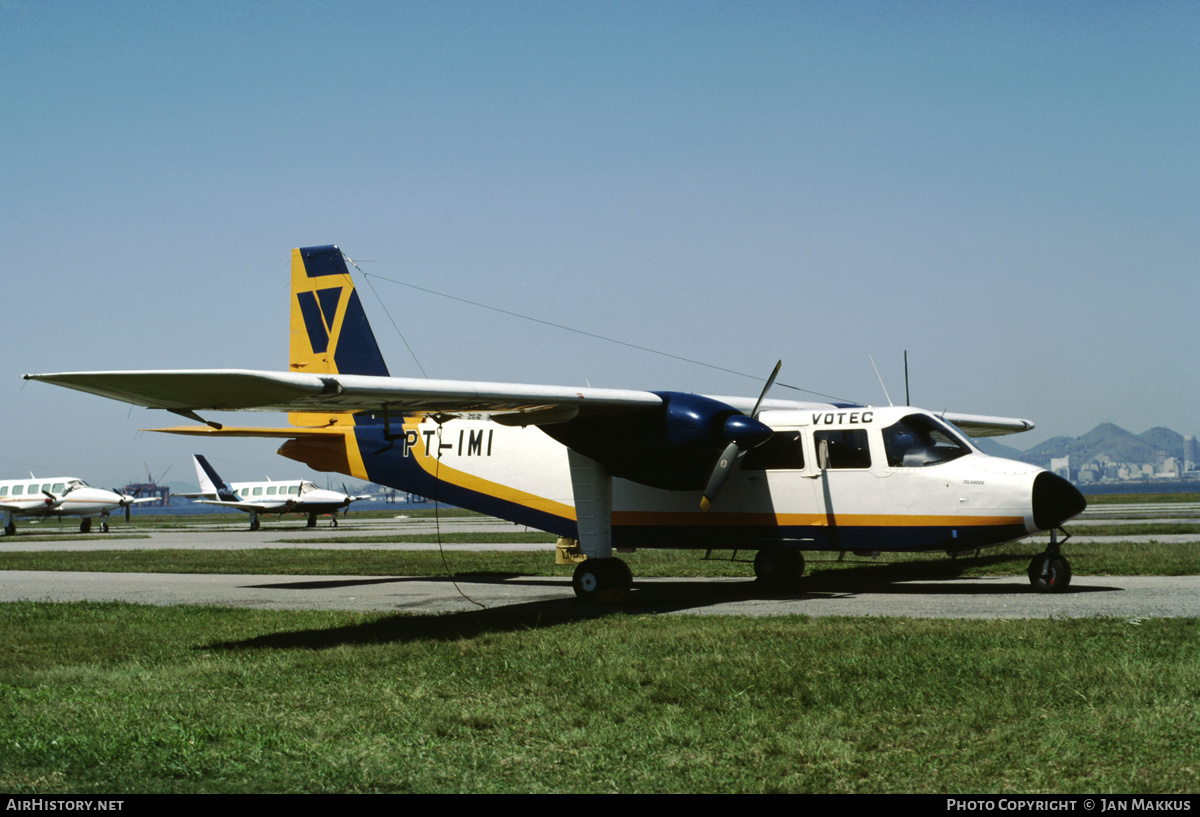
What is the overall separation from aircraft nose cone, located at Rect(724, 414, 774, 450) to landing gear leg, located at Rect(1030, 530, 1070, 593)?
4238mm

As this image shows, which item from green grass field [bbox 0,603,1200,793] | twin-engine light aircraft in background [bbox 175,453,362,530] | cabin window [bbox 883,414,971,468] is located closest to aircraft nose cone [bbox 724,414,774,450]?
cabin window [bbox 883,414,971,468]

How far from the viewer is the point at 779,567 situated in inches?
656

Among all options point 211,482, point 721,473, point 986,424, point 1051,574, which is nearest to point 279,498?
point 211,482

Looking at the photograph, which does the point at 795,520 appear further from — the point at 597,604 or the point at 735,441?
the point at 597,604

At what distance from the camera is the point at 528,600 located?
1516cm

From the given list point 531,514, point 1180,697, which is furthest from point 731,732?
point 531,514

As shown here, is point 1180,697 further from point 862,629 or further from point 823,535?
point 823,535

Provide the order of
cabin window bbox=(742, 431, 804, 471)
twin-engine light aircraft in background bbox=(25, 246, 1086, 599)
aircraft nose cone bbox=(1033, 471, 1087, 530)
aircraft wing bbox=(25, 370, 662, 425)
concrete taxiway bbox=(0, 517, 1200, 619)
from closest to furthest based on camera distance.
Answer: aircraft wing bbox=(25, 370, 662, 425) < concrete taxiway bbox=(0, 517, 1200, 619) < aircraft nose cone bbox=(1033, 471, 1087, 530) < twin-engine light aircraft in background bbox=(25, 246, 1086, 599) < cabin window bbox=(742, 431, 804, 471)

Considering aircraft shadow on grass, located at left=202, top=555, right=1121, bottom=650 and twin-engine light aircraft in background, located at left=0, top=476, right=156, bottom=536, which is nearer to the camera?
aircraft shadow on grass, located at left=202, top=555, right=1121, bottom=650

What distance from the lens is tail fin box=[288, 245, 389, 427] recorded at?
18.9 metres

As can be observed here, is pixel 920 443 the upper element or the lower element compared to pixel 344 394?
lower

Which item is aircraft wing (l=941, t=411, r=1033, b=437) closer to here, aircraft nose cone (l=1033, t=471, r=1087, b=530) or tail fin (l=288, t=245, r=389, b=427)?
aircraft nose cone (l=1033, t=471, r=1087, b=530)

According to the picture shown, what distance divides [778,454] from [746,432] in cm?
138

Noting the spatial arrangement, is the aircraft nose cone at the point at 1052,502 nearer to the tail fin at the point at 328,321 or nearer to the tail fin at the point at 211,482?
the tail fin at the point at 328,321
